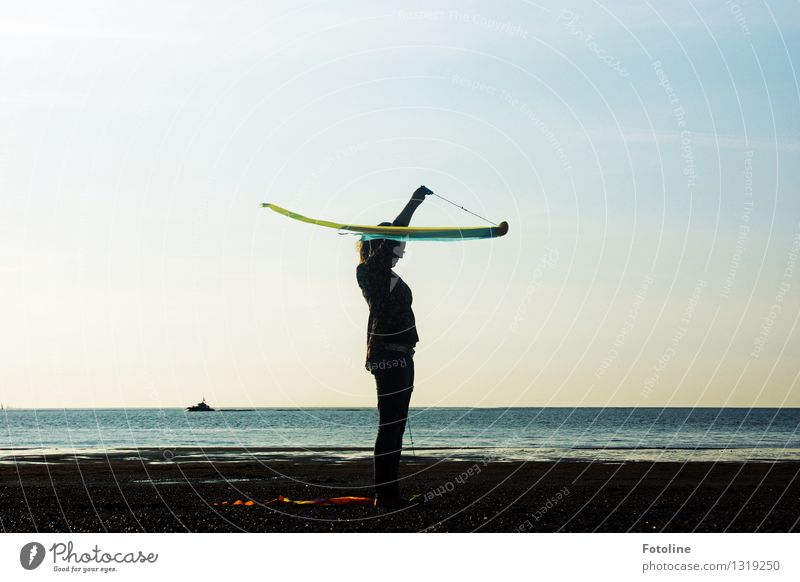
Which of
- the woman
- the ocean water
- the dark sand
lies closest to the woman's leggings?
the woman

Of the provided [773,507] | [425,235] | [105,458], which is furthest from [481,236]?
[105,458]

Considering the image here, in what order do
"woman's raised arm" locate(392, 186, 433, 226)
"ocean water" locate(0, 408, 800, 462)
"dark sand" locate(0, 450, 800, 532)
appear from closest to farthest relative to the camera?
"dark sand" locate(0, 450, 800, 532), "woman's raised arm" locate(392, 186, 433, 226), "ocean water" locate(0, 408, 800, 462)

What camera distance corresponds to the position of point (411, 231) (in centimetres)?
1600

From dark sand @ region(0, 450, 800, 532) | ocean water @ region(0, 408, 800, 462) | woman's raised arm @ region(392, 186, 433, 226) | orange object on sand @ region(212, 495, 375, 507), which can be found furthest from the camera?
ocean water @ region(0, 408, 800, 462)

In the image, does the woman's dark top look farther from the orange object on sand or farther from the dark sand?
the orange object on sand

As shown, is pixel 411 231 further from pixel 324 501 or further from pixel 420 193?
pixel 324 501

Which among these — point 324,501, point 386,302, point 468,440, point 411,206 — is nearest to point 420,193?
point 411,206

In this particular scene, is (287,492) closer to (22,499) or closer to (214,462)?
(22,499)

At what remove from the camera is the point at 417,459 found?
1412 inches

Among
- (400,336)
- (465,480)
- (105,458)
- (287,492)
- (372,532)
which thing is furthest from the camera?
(105,458)

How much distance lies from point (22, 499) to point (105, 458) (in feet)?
59.4

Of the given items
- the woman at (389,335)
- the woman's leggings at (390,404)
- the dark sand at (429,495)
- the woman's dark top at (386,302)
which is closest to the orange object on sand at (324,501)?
the dark sand at (429,495)

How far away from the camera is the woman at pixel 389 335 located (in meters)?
16.0

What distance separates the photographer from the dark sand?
15516 millimetres
